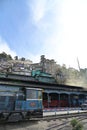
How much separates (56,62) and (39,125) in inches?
2951

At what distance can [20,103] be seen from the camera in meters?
16.3

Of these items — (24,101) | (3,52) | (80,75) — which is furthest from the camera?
(3,52)

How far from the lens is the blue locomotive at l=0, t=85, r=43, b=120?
15.5 meters

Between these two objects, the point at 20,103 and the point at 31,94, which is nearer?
the point at 20,103

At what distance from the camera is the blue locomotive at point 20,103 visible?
1553 cm

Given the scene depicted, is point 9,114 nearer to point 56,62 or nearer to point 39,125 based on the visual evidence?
point 39,125

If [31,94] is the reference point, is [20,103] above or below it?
below

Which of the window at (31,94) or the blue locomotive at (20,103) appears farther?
the window at (31,94)

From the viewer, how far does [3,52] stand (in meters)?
106

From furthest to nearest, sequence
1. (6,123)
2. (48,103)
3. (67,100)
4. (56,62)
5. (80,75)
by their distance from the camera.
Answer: (56,62)
(80,75)
(67,100)
(48,103)
(6,123)

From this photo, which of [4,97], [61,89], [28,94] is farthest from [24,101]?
[61,89]

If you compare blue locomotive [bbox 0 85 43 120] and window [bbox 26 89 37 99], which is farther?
window [bbox 26 89 37 99]

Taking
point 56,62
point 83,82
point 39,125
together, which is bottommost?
point 39,125

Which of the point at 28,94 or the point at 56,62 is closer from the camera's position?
the point at 28,94
